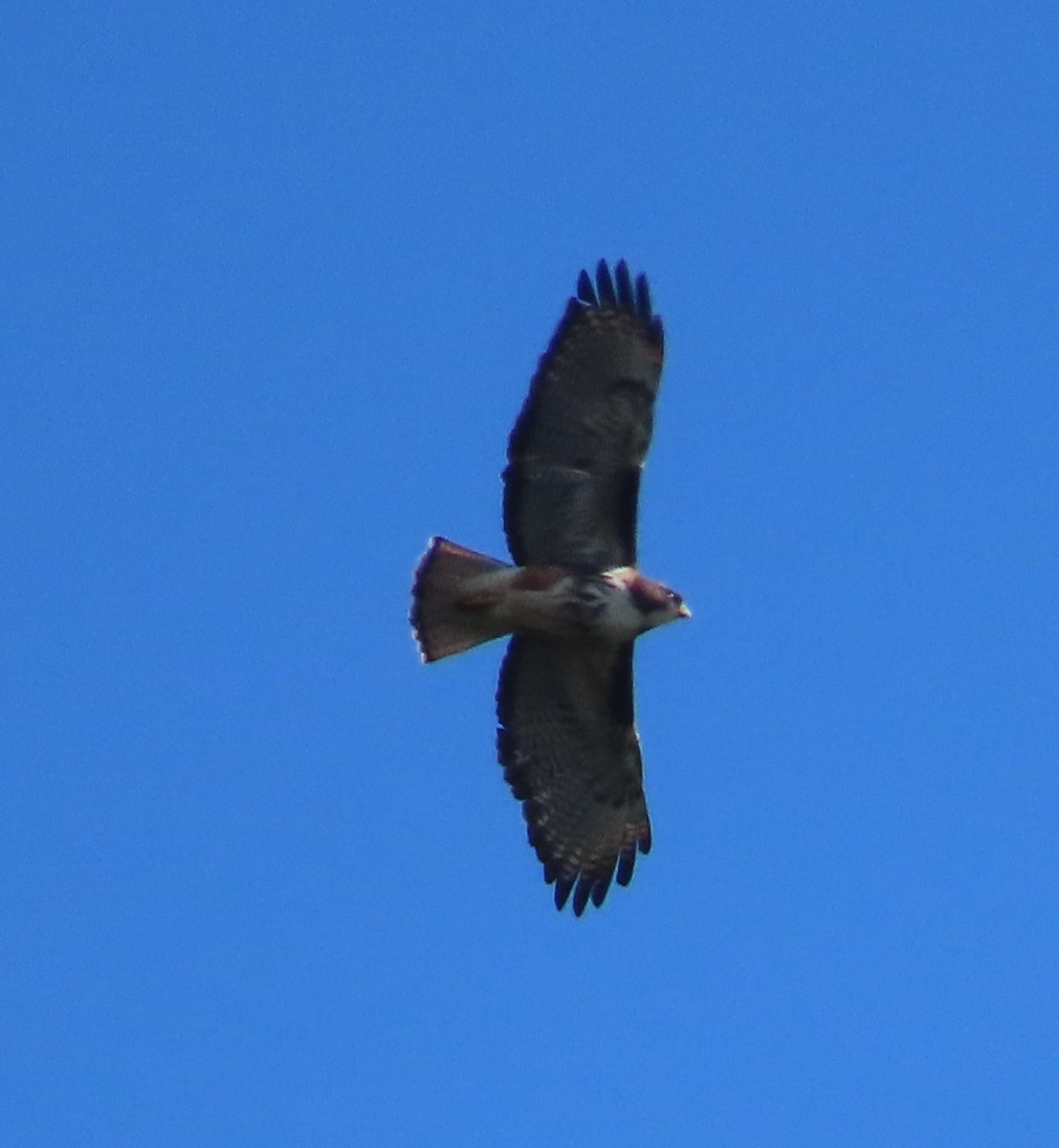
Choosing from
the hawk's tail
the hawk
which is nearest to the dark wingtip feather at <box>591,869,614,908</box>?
the hawk

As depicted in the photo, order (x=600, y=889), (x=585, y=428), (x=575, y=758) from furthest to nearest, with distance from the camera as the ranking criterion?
(x=600, y=889)
(x=575, y=758)
(x=585, y=428)

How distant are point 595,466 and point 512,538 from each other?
21.6 inches

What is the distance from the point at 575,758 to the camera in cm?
1595

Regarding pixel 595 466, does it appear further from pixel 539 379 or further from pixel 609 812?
pixel 609 812

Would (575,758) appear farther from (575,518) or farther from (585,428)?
(585,428)

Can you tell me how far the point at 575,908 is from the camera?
53.0ft

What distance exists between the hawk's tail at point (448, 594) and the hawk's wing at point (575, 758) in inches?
19.1

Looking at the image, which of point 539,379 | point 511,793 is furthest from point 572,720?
point 539,379

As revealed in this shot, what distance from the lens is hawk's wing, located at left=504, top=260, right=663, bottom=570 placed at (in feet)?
49.6

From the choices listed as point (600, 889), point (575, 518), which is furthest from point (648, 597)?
point (600, 889)

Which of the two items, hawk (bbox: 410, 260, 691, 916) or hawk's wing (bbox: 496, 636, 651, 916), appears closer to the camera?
hawk (bbox: 410, 260, 691, 916)

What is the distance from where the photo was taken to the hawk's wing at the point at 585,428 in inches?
596

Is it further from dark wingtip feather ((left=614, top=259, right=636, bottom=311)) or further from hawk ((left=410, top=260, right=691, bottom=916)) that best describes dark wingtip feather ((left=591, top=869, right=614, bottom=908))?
dark wingtip feather ((left=614, top=259, right=636, bottom=311))

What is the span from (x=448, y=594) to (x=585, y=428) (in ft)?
3.53
